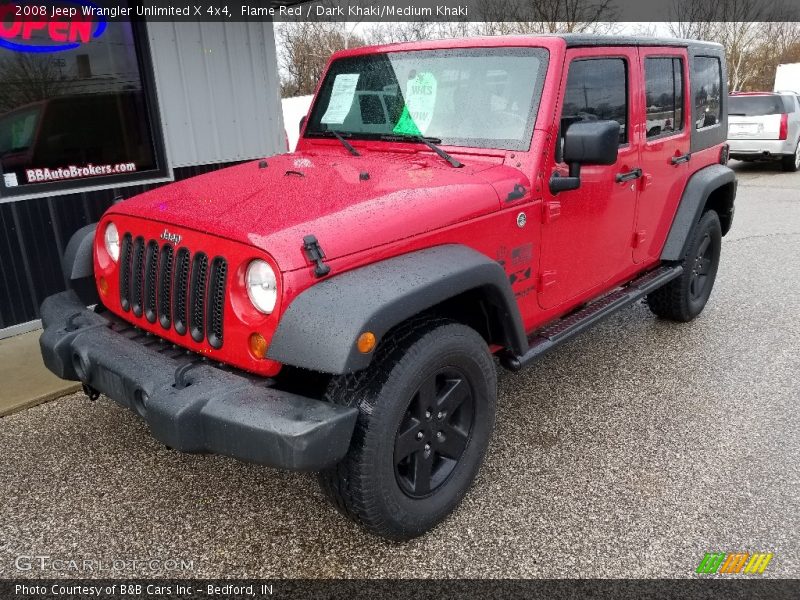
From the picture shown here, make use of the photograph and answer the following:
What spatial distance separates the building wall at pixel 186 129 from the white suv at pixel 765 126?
10830 mm

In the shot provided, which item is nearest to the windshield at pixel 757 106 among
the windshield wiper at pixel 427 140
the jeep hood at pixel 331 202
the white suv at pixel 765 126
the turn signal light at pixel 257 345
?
the white suv at pixel 765 126

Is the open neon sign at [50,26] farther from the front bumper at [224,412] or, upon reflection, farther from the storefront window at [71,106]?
the front bumper at [224,412]

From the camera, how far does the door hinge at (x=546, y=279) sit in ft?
10.1

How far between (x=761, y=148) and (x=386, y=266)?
44.9 ft

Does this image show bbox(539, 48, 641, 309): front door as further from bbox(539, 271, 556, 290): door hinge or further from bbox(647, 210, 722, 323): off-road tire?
bbox(647, 210, 722, 323): off-road tire

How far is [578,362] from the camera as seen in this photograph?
4.27m

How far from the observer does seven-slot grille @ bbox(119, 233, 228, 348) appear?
2.29 m

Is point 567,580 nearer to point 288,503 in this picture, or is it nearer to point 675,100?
point 288,503

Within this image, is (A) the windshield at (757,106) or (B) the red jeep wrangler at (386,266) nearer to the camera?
(B) the red jeep wrangler at (386,266)

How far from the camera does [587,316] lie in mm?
3477

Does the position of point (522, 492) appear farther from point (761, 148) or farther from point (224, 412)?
point (761, 148)

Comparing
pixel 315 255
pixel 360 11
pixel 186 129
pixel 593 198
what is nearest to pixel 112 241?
pixel 315 255

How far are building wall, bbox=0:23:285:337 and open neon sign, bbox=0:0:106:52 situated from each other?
0.48 meters

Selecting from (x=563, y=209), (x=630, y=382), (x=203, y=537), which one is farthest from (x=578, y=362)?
(x=203, y=537)
